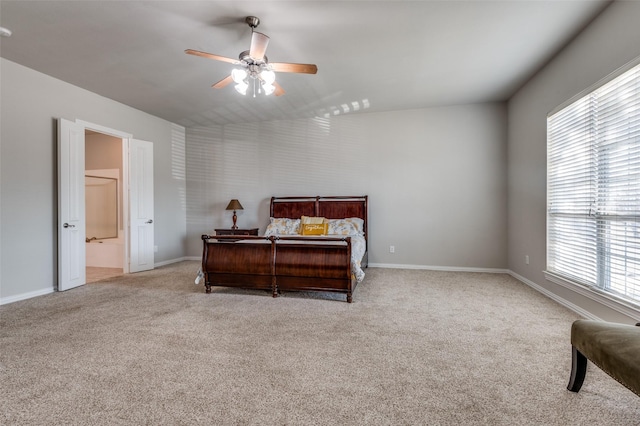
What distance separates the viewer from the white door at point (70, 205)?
4070 mm

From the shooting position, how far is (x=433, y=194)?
5.32m

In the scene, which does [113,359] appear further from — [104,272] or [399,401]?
[104,272]

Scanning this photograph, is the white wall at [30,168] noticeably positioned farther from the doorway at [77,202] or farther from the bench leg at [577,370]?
the bench leg at [577,370]

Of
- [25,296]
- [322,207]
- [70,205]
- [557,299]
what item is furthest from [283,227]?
[557,299]

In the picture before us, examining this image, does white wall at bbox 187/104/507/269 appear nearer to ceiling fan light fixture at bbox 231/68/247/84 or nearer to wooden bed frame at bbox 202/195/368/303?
wooden bed frame at bbox 202/195/368/303

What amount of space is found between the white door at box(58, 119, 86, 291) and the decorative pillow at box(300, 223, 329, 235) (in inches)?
128

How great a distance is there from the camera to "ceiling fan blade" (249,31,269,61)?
2.55 m

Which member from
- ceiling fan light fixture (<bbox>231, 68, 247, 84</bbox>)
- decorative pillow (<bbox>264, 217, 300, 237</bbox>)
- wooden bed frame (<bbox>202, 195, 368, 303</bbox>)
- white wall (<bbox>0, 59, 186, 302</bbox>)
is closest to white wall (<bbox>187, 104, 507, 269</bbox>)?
decorative pillow (<bbox>264, 217, 300, 237</bbox>)

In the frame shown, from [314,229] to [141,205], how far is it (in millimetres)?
3138

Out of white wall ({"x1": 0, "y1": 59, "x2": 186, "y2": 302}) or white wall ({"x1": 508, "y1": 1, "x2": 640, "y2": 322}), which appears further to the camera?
white wall ({"x1": 0, "y1": 59, "x2": 186, "y2": 302})

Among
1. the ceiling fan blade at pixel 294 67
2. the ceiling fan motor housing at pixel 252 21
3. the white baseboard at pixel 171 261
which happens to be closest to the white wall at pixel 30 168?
the white baseboard at pixel 171 261

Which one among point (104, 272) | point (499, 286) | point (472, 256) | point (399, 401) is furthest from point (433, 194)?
point (104, 272)

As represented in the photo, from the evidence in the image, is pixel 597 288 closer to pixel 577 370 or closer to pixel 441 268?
pixel 577 370

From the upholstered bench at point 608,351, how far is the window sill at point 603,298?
1.10 meters
